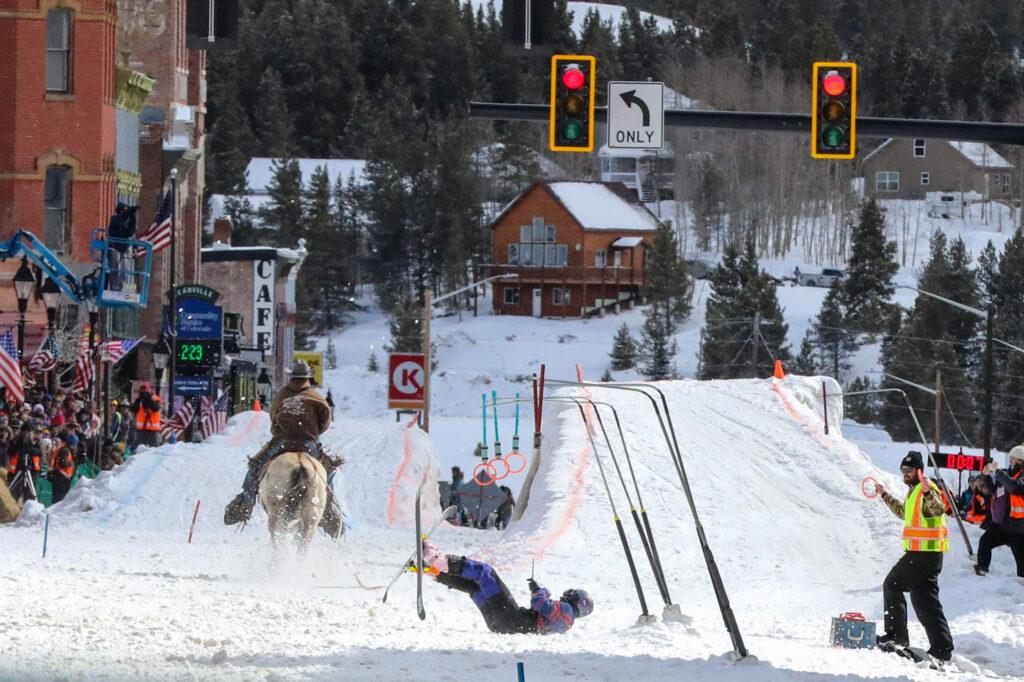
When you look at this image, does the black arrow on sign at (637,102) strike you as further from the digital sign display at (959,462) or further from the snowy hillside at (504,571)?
the digital sign display at (959,462)

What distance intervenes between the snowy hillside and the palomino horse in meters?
0.38

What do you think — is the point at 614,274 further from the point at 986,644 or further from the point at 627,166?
the point at 986,644

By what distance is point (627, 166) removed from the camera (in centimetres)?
13750

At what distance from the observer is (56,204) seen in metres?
43.6

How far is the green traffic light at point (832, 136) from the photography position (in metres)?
19.4

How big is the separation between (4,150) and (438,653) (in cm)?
3405

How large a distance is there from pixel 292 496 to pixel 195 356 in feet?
108

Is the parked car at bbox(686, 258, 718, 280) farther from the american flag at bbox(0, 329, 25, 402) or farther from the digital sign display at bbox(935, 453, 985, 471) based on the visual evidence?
the american flag at bbox(0, 329, 25, 402)

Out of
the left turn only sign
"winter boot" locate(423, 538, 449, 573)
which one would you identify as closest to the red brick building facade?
the left turn only sign

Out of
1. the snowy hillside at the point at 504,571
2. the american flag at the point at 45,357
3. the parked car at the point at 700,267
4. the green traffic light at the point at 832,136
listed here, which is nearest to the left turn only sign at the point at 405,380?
the snowy hillside at the point at 504,571

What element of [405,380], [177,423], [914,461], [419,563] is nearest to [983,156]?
[405,380]

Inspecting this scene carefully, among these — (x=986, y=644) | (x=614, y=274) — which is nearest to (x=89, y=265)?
(x=986, y=644)

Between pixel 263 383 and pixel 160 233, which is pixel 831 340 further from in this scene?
pixel 160 233

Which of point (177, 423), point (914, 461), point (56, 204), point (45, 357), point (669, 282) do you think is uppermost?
point (56, 204)
